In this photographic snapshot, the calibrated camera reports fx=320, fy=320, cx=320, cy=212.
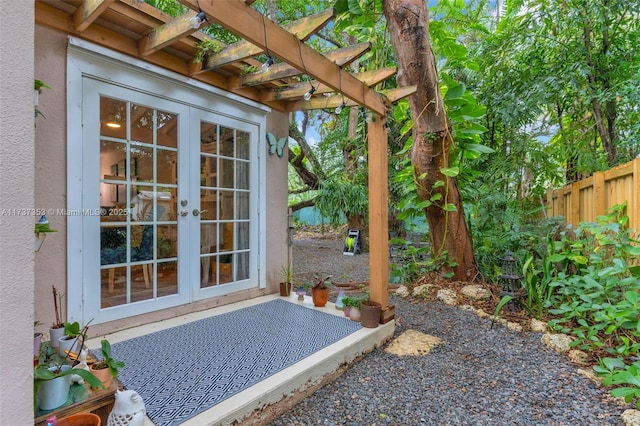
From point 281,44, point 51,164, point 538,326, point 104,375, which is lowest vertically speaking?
point 538,326

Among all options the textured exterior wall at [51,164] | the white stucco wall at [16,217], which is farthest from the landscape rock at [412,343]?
the textured exterior wall at [51,164]

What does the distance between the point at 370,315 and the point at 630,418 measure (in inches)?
60.6

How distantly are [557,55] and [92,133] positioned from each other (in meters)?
5.03

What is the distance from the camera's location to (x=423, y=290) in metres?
3.88

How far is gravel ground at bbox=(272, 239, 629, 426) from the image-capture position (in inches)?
68.0

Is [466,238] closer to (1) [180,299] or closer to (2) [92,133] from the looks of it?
(1) [180,299]

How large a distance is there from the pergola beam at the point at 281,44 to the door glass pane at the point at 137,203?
5.03ft

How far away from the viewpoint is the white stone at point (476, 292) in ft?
11.7

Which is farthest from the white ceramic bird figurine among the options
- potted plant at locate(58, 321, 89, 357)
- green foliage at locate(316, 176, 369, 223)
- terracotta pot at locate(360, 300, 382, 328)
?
green foliage at locate(316, 176, 369, 223)

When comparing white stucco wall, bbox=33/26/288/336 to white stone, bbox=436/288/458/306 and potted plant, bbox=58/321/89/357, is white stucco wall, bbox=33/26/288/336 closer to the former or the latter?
potted plant, bbox=58/321/89/357

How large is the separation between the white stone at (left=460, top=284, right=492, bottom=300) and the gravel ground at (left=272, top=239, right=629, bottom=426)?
2.39ft

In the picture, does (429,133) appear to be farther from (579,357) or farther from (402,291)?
(579,357)

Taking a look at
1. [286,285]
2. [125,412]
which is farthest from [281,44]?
[286,285]

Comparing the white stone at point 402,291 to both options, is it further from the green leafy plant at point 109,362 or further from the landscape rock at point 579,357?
the green leafy plant at point 109,362
